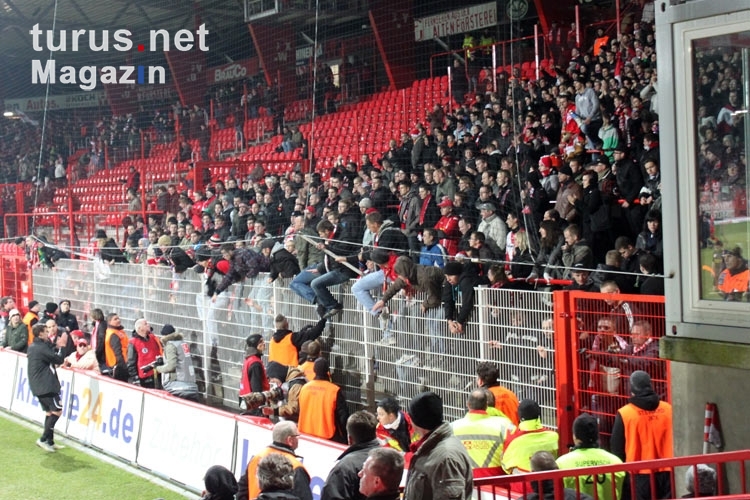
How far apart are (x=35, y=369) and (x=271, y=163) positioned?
10.5 metres

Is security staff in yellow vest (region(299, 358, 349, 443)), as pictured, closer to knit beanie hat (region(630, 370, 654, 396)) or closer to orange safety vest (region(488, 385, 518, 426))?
orange safety vest (region(488, 385, 518, 426))

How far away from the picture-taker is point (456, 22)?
21641mm

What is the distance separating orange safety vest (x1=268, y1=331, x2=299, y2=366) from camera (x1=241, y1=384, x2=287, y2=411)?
1.62ft

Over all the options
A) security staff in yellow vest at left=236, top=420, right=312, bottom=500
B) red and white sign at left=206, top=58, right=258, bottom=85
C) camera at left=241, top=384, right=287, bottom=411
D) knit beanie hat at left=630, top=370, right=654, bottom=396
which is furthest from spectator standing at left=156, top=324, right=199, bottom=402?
red and white sign at left=206, top=58, right=258, bottom=85

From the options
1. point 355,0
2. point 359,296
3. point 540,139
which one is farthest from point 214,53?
point 359,296

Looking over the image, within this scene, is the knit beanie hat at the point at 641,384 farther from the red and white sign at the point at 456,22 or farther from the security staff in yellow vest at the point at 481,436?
the red and white sign at the point at 456,22

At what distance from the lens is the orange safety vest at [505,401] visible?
7.50 m

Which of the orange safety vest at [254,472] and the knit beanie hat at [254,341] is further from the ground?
the knit beanie hat at [254,341]

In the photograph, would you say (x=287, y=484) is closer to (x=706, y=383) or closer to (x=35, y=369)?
(x=706, y=383)

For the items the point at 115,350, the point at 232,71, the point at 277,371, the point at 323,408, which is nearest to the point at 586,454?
the point at 323,408

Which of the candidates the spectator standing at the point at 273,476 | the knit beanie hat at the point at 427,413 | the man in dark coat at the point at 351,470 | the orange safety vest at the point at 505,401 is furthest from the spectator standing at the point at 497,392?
the knit beanie hat at the point at 427,413

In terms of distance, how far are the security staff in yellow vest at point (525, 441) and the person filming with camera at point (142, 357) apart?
251 inches

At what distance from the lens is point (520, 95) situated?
15070 mm

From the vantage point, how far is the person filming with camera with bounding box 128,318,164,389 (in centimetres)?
1175
